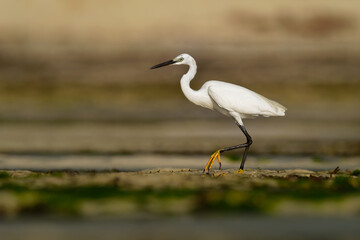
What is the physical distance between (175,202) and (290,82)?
2264cm

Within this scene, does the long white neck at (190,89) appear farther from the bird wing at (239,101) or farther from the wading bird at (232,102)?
the bird wing at (239,101)

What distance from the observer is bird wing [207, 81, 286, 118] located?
484 inches

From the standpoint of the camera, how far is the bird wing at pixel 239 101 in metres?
12.3

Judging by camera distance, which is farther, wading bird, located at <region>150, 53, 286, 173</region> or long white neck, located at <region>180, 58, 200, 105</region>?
long white neck, located at <region>180, 58, 200, 105</region>

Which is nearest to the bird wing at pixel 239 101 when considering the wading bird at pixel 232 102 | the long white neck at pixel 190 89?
the wading bird at pixel 232 102

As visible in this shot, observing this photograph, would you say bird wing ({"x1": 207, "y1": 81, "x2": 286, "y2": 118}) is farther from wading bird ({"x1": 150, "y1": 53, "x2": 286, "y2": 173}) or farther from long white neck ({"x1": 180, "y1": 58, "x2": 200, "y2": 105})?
Answer: long white neck ({"x1": 180, "y1": 58, "x2": 200, "y2": 105})

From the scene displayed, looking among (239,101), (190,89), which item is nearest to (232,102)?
(239,101)

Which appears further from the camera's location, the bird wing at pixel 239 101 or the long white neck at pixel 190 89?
Answer: the long white neck at pixel 190 89

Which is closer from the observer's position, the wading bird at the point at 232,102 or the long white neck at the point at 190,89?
the wading bird at the point at 232,102

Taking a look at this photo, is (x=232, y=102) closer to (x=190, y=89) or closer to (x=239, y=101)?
(x=239, y=101)

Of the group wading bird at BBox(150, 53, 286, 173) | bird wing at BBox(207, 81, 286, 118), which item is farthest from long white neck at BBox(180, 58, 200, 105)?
bird wing at BBox(207, 81, 286, 118)

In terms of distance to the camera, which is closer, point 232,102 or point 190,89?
point 232,102

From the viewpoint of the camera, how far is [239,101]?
12359mm

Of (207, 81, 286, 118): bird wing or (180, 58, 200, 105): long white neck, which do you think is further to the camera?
(180, 58, 200, 105): long white neck
